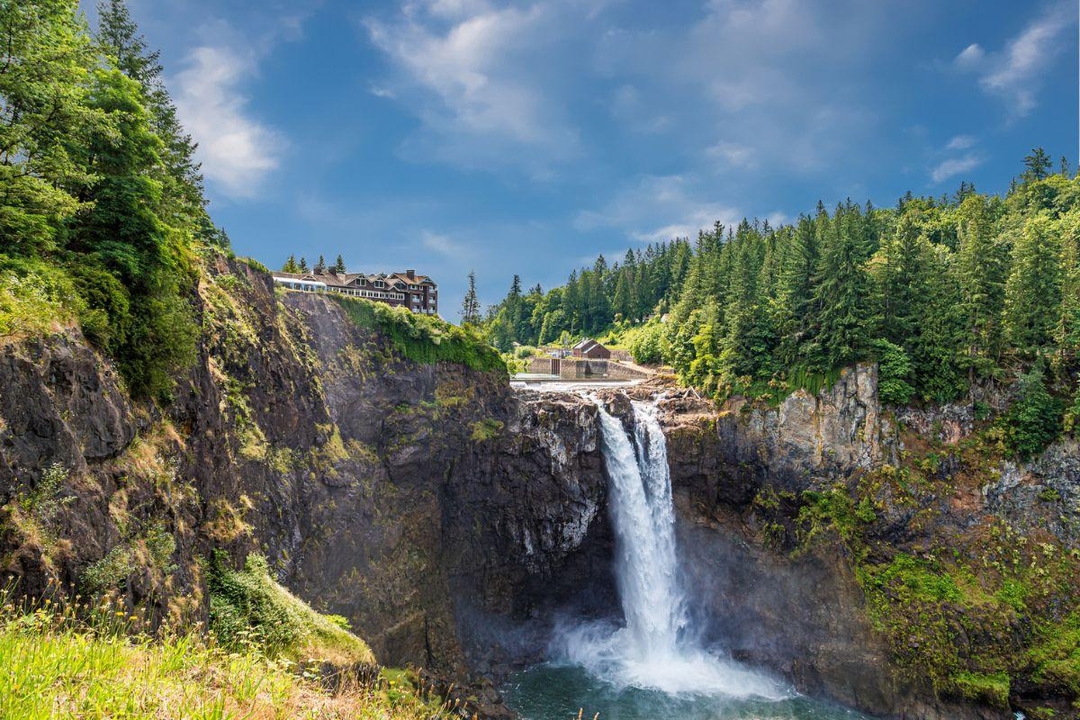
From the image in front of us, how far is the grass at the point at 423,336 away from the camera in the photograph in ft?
116

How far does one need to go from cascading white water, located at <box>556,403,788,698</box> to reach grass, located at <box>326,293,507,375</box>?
10218mm

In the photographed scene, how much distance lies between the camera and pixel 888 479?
118 feet

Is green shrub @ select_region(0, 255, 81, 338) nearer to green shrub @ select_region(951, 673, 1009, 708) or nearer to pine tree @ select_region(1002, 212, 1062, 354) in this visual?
green shrub @ select_region(951, 673, 1009, 708)

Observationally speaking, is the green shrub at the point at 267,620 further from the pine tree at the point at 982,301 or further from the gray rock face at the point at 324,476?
the pine tree at the point at 982,301

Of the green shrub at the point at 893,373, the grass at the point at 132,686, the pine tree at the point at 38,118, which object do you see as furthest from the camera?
the green shrub at the point at 893,373

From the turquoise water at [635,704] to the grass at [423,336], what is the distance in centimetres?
2126

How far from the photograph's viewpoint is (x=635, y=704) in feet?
101

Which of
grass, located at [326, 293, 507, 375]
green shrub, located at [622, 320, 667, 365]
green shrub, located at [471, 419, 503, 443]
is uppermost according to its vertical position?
green shrub, located at [622, 320, 667, 365]

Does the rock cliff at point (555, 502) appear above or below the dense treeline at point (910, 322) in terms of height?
below

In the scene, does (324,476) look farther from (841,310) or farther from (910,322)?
(910,322)

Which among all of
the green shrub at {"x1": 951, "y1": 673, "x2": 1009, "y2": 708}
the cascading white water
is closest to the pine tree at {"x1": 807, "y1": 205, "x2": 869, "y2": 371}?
the cascading white water

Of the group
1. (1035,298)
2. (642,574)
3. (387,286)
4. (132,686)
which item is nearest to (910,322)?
(1035,298)

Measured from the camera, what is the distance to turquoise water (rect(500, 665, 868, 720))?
29750 mm

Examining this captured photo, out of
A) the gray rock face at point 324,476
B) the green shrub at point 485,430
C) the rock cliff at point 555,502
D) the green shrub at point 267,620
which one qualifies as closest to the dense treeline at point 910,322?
the rock cliff at point 555,502
